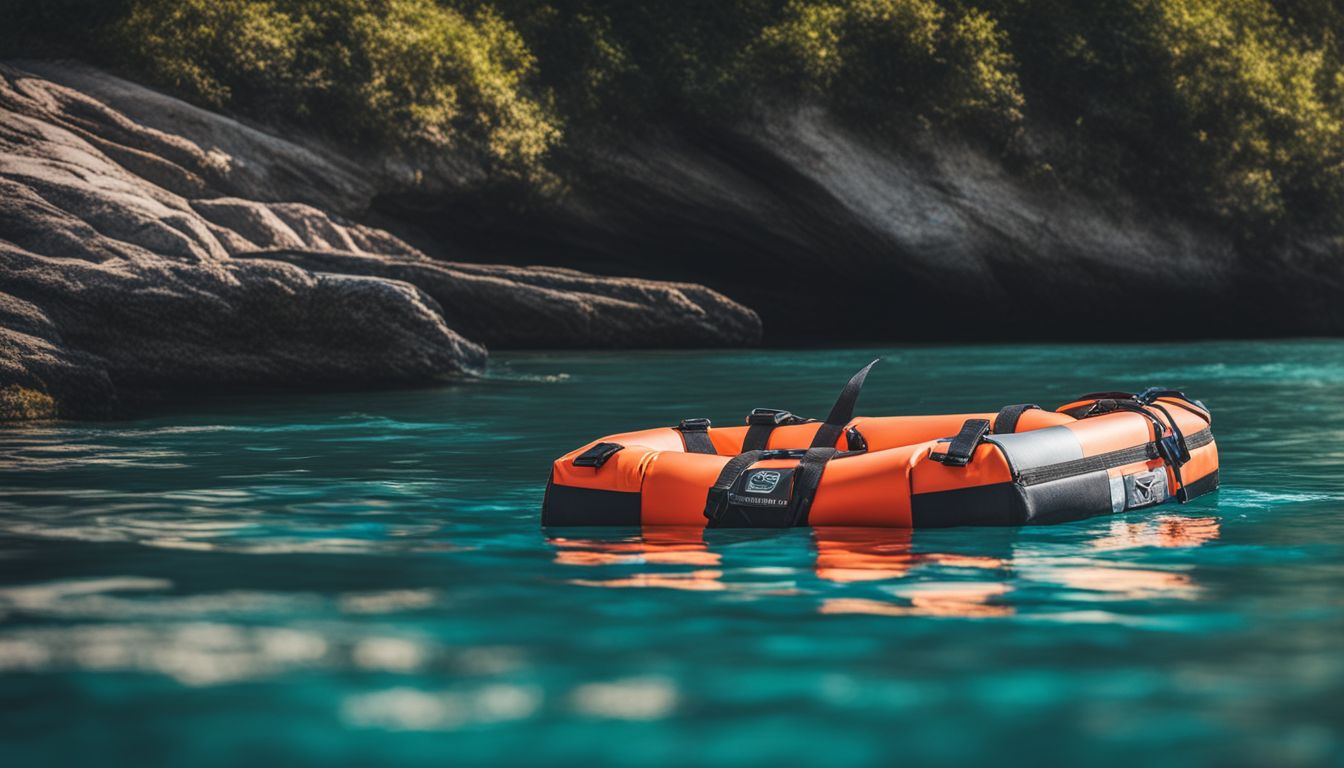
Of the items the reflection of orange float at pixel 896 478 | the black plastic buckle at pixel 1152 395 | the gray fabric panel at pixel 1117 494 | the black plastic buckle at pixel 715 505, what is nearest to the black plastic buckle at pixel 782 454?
the reflection of orange float at pixel 896 478

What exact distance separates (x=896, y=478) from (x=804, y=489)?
0.35m

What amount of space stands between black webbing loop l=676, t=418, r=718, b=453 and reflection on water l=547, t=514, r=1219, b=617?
3.23ft

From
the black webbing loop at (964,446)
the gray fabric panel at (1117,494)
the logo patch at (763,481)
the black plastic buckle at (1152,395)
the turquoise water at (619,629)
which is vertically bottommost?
the turquoise water at (619,629)

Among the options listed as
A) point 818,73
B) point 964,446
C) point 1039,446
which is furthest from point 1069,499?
point 818,73

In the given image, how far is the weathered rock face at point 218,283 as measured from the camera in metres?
13.2

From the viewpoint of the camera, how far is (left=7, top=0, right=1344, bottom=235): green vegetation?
22422mm

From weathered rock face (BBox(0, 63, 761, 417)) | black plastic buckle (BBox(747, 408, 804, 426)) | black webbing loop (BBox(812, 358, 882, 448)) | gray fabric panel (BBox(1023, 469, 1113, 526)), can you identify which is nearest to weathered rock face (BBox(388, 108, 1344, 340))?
weathered rock face (BBox(0, 63, 761, 417))

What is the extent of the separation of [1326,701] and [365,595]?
2.79 metres

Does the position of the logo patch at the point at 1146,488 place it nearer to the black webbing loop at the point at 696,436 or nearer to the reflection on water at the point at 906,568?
the reflection on water at the point at 906,568

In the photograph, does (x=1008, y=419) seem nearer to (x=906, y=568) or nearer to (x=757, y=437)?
(x=757, y=437)

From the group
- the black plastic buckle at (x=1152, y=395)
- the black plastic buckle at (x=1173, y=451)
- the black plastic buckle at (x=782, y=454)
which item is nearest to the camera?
the black plastic buckle at (x=782, y=454)

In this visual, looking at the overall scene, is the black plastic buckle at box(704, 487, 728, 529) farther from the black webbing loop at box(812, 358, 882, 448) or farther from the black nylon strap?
the black nylon strap

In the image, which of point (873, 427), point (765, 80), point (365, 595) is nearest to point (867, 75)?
point (765, 80)

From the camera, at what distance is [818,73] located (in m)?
25.1
